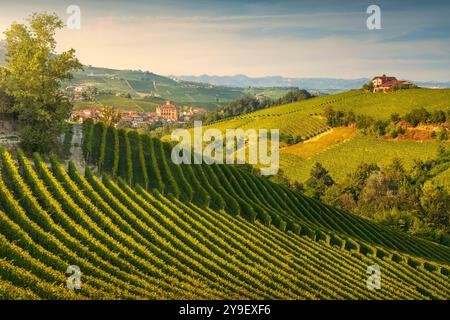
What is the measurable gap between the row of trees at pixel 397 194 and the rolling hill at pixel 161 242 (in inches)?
809

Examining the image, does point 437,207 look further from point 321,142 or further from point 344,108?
point 344,108

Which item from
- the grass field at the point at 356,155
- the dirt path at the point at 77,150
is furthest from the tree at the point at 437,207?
the dirt path at the point at 77,150

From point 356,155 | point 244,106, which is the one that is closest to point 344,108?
point 356,155

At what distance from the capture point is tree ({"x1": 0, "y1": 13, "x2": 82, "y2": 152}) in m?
34.7

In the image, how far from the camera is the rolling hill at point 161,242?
17.9m

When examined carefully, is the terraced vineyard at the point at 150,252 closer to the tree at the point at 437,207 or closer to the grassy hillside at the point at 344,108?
the tree at the point at 437,207

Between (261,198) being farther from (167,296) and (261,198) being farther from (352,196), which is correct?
(352,196)

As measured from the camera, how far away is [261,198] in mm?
44219

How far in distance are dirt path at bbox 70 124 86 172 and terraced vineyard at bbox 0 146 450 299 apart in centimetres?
421

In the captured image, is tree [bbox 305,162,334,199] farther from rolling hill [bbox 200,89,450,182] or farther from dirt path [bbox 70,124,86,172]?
dirt path [bbox 70,124,86,172]

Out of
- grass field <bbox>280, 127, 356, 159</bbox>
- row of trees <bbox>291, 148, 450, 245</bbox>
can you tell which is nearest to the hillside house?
grass field <bbox>280, 127, 356, 159</bbox>

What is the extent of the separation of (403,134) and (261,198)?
66.0 metres
